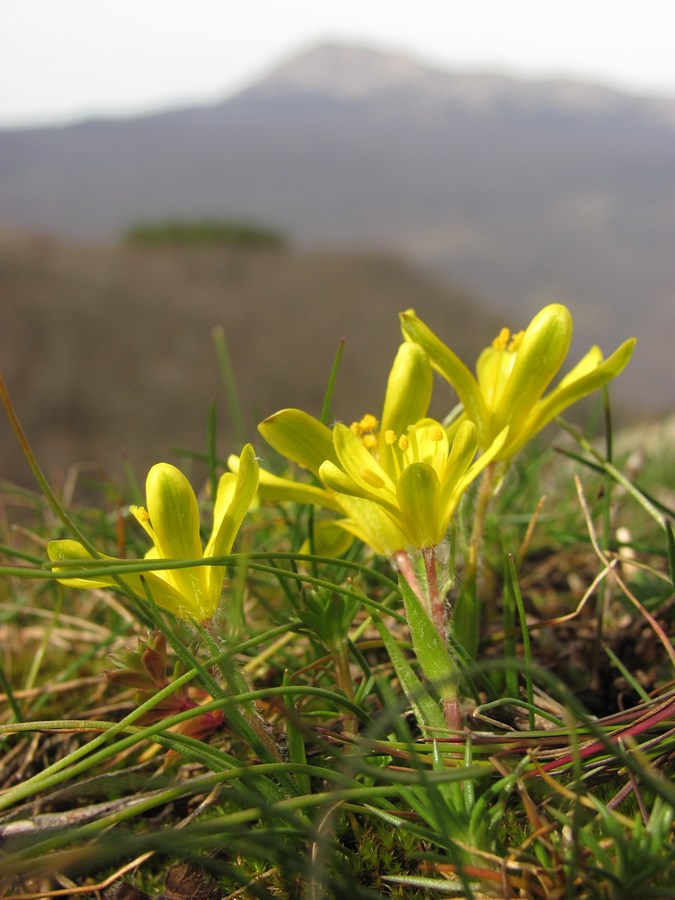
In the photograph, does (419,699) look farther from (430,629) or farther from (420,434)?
(420,434)

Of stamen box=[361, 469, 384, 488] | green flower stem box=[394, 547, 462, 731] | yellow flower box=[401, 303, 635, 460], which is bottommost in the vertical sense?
green flower stem box=[394, 547, 462, 731]

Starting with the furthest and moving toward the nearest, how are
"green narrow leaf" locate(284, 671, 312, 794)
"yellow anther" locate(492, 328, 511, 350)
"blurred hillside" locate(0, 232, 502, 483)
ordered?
"blurred hillside" locate(0, 232, 502, 483), "yellow anther" locate(492, 328, 511, 350), "green narrow leaf" locate(284, 671, 312, 794)

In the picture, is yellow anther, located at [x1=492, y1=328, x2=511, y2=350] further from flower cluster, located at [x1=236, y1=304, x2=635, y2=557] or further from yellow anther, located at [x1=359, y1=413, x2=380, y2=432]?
yellow anther, located at [x1=359, y1=413, x2=380, y2=432]

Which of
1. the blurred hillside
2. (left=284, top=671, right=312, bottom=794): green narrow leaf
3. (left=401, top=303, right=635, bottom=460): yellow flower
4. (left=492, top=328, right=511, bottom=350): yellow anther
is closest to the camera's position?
(left=284, top=671, right=312, bottom=794): green narrow leaf

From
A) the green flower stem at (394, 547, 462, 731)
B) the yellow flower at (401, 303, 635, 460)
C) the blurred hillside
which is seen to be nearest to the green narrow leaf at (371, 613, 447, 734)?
the green flower stem at (394, 547, 462, 731)

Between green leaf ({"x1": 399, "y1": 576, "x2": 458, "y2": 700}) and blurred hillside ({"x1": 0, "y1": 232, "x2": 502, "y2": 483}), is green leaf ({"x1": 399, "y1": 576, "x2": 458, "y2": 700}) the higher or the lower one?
the higher one

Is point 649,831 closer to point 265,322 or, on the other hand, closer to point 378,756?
point 378,756

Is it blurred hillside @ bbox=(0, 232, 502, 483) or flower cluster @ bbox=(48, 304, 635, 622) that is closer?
flower cluster @ bbox=(48, 304, 635, 622)
